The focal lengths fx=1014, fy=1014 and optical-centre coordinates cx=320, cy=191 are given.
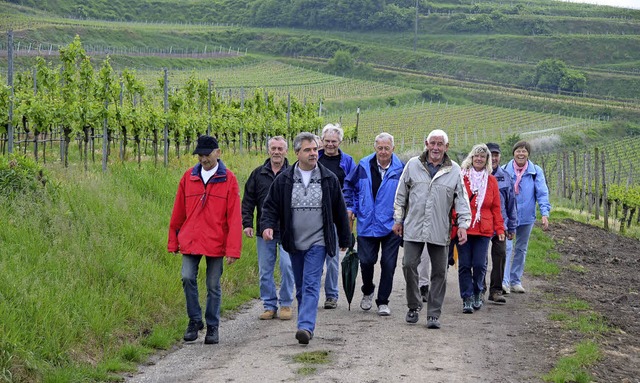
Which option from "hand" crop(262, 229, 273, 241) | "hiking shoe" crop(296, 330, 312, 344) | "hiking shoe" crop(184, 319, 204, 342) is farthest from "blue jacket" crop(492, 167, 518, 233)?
"hiking shoe" crop(184, 319, 204, 342)

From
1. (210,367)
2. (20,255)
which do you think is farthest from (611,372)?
(20,255)

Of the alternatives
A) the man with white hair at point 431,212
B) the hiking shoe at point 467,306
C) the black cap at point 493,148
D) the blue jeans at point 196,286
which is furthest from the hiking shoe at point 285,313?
the black cap at point 493,148

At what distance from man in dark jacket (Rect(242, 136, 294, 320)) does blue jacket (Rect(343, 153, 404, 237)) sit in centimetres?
83

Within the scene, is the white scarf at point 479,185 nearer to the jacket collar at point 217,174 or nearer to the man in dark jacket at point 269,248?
the man in dark jacket at point 269,248

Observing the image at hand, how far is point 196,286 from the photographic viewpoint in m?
9.32

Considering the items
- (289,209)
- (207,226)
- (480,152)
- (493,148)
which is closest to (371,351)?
(289,209)

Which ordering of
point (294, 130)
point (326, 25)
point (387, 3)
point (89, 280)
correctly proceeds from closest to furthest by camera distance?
point (89, 280) < point (294, 130) < point (326, 25) < point (387, 3)

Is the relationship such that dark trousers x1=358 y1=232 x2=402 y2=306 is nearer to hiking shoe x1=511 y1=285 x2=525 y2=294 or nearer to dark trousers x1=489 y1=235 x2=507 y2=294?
dark trousers x1=489 y1=235 x2=507 y2=294

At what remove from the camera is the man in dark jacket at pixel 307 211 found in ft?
30.9

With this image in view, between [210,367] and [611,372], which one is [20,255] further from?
[611,372]

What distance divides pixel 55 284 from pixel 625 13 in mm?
164230

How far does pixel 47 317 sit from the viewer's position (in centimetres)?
818

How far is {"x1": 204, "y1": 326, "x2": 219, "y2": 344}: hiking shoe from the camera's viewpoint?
363 inches

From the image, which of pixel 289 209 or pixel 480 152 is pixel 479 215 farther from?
pixel 289 209
